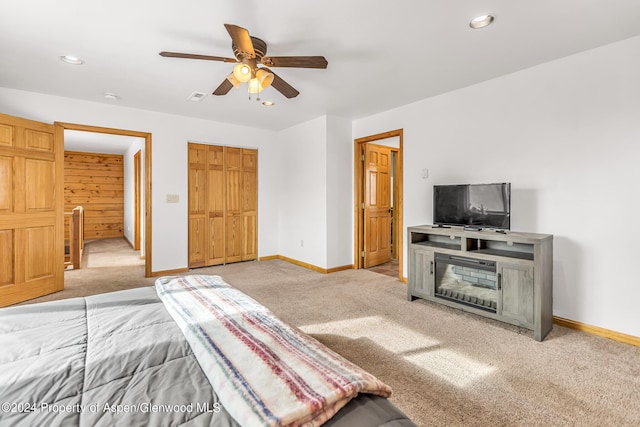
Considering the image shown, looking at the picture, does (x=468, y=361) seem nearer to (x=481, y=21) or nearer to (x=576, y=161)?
(x=576, y=161)

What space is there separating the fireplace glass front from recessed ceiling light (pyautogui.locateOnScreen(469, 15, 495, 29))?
6.68 feet

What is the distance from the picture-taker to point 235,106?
436cm

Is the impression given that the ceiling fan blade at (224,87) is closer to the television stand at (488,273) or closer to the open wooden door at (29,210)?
the television stand at (488,273)

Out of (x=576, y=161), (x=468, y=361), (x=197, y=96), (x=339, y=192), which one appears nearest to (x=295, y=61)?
(x=197, y=96)

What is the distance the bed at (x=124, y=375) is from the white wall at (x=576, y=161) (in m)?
2.87

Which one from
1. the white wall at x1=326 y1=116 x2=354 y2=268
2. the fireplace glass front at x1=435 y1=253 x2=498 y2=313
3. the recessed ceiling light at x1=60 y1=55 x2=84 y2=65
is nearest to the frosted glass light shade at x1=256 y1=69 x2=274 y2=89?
the recessed ceiling light at x1=60 y1=55 x2=84 y2=65

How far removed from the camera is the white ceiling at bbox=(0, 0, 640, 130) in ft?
6.99

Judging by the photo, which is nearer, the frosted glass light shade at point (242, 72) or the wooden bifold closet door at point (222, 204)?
the frosted glass light shade at point (242, 72)

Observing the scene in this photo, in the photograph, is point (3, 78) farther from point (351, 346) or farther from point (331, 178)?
point (351, 346)

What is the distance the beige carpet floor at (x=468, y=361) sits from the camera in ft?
5.65

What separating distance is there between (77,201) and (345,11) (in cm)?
949

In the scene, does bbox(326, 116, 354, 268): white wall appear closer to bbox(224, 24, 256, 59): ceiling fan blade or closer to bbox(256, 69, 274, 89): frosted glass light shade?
bbox(256, 69, 274, 89): frosted glass light shade

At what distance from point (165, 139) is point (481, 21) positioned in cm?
441

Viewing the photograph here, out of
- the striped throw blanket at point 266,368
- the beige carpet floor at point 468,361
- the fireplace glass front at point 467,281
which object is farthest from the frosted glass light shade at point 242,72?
the fireplace glass front at point 467,281
